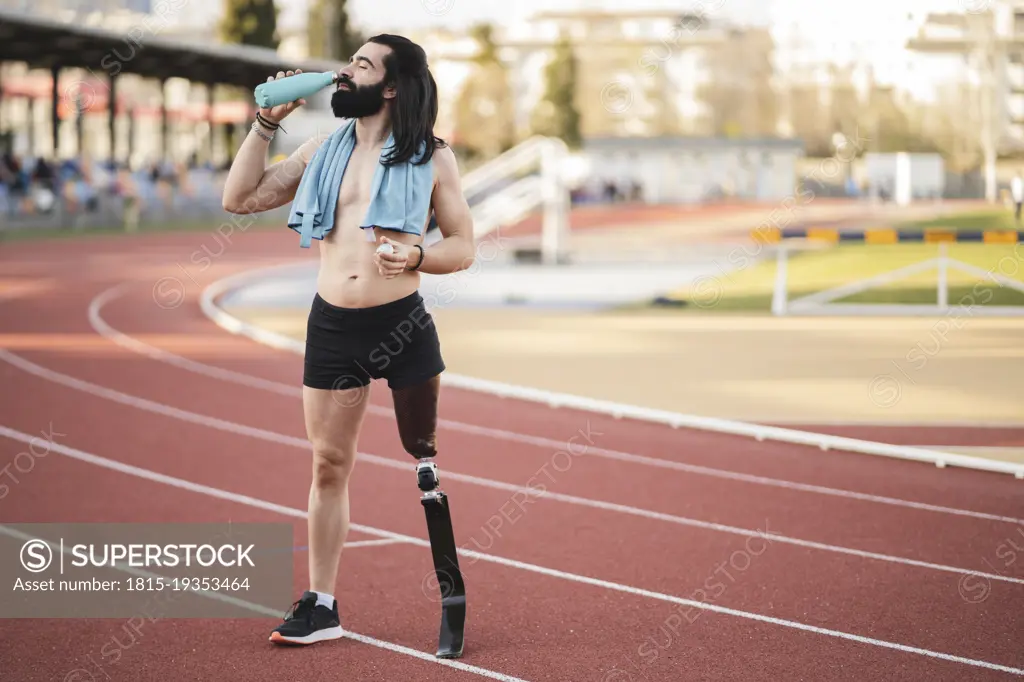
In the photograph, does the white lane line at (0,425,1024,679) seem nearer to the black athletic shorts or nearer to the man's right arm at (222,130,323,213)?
the black athletic shorts

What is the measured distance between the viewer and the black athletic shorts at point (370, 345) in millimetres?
4746

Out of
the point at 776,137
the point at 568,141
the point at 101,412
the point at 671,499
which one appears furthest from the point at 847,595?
the point at 568,141

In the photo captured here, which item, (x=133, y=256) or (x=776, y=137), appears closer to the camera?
(x=133, y=256)

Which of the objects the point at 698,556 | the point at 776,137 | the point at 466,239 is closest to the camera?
the point at 466,239

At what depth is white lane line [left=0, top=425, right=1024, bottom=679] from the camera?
5035 mm

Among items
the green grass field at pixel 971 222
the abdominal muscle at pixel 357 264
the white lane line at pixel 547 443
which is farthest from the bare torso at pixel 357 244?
the green grass field at pixel 971 222

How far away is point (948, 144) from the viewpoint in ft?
124

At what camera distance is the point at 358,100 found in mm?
4602

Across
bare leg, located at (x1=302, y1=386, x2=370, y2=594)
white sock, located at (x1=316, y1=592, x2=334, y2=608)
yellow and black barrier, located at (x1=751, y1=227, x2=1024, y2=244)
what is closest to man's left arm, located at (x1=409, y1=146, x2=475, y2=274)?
bare leg, located at (x1=302, y1=386, x2=370, y2=594)

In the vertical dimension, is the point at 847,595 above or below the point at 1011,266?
below

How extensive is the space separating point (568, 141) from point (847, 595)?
7397 cm

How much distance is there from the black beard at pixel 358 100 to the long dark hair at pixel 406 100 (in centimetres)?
6

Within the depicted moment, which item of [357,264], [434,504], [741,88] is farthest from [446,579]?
[741,88]

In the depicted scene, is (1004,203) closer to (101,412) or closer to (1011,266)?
(1011,266)
